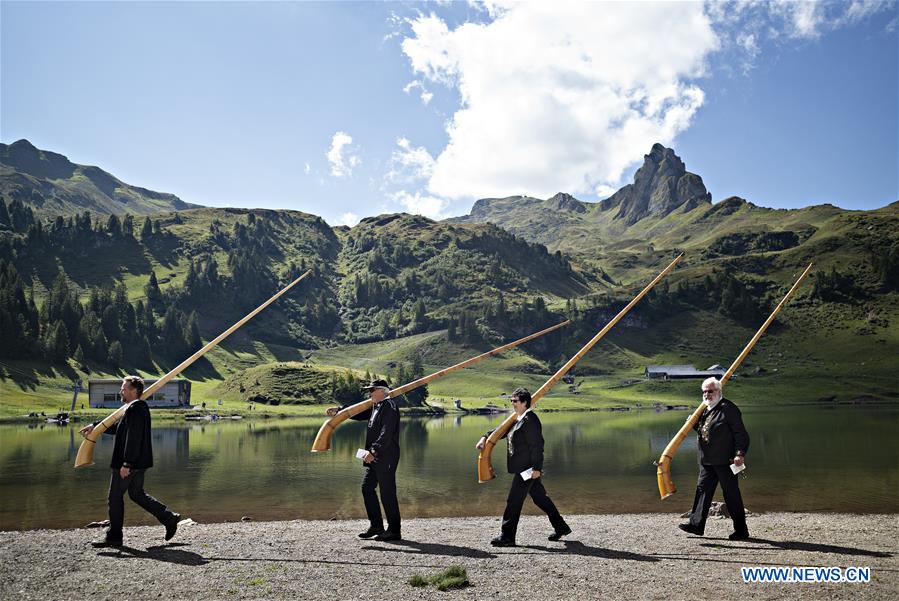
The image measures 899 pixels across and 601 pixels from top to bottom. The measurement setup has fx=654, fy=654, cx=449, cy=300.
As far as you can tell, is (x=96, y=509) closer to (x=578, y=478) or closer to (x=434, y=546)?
(x=434, y=546)

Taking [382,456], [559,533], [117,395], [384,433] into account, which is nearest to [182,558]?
[382,456]

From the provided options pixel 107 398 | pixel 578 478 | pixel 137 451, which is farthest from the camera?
pixel 107 398

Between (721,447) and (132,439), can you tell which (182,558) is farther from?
(721,447)

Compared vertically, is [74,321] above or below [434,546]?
above

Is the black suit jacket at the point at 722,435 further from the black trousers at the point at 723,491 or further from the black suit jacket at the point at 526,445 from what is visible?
the black suit jacket at the point at 526,445

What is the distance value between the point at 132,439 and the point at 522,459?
8.71 metres

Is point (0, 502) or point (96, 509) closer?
point (96, 509)

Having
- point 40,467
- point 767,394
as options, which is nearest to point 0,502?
point 40,467

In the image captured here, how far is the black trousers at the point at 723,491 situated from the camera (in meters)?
15.4

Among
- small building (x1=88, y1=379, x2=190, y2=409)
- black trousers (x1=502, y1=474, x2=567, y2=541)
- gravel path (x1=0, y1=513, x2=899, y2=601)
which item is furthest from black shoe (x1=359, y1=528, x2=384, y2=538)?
small building (x1=88, y1=379, x2=190, y2=409)

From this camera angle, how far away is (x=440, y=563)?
530 inches

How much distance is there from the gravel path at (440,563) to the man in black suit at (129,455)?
845 millimetres

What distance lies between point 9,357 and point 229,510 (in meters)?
151

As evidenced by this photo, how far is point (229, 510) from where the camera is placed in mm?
27484
